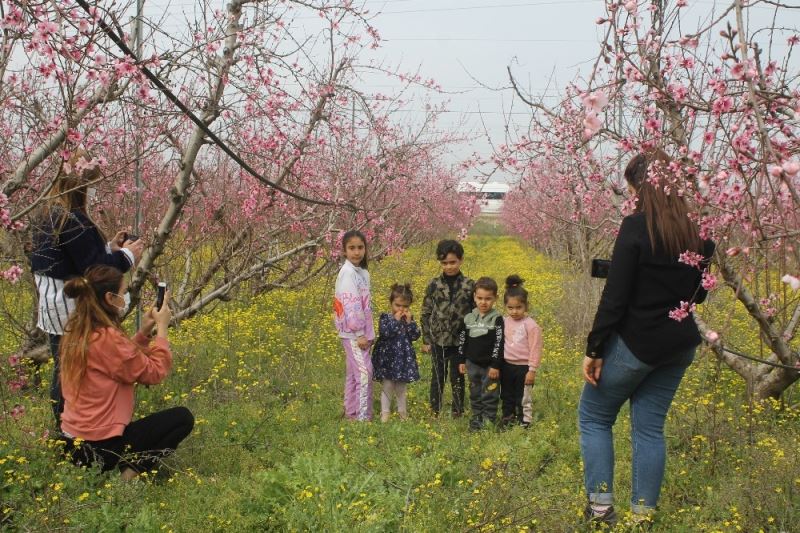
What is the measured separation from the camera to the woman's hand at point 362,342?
15.4 ft

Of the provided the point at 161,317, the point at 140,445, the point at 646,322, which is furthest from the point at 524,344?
the point at 140,445

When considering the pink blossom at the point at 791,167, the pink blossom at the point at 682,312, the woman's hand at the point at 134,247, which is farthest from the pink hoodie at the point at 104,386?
the pink blossom at the point at 791,167

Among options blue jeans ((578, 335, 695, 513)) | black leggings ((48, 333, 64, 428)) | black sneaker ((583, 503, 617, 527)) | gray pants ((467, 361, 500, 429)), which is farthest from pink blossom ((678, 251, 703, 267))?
black leggings ((48, 333, 64, 428))

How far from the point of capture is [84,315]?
3.48m

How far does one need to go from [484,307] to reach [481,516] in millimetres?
1920

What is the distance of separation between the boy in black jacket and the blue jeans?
5.25 ft

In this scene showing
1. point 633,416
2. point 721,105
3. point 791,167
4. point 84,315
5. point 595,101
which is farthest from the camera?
point 84,315

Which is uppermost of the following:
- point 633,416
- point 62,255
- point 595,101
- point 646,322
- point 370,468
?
point 595,101

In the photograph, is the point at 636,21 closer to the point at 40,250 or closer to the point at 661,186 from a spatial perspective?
the point at 661,186

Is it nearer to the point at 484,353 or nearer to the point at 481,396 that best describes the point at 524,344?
the point at 484,353

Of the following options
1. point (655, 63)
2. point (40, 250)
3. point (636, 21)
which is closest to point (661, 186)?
point (655, 63)

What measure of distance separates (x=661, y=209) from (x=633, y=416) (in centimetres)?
92

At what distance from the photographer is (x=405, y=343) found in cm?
496

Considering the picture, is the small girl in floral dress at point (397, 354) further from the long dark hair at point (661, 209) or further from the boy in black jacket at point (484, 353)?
the long dark hair at point (661, 209)
